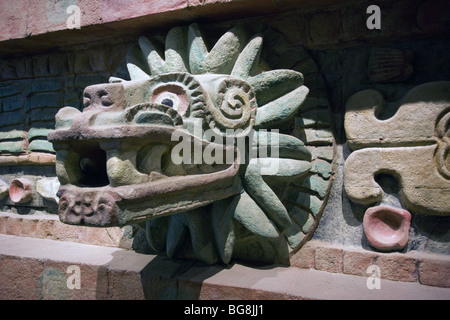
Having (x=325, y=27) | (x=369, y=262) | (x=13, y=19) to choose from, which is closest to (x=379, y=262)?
(x=369, y=262)

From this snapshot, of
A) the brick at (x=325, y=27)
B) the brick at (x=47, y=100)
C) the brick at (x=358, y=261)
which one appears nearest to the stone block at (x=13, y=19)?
the brick at (x=47, y=100)

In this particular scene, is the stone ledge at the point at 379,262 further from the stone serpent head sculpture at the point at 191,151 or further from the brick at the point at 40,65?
the brick at the point at 40,65

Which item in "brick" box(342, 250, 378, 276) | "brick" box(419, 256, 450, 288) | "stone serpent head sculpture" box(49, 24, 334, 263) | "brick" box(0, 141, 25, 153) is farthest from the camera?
"brick" box(0, 141, 25, 153)

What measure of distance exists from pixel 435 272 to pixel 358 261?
303 mm

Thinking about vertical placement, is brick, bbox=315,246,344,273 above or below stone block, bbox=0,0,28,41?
below

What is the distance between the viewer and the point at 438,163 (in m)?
1.35

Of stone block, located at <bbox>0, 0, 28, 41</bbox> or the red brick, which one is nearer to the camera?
the red brick

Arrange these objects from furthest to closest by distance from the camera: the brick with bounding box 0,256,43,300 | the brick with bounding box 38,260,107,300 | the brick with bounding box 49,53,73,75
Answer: the brick with bounding box 49,53,73,75
the brick with bounding box 0,256,43,300
the brick with bounding box 38,260,107,300

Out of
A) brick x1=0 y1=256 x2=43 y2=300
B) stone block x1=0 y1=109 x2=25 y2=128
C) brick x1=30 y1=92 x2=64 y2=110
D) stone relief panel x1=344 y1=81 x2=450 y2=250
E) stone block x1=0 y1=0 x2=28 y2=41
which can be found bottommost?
brick x1=0 y1=256 x2=43 y2=300

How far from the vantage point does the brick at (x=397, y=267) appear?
138 cm

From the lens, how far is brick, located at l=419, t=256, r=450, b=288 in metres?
1.33

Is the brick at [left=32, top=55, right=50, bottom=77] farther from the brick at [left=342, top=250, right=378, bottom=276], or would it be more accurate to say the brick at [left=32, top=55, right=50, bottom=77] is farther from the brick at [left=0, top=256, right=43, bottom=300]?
the brick at [left=342, top=250, right=378, bottom=276]

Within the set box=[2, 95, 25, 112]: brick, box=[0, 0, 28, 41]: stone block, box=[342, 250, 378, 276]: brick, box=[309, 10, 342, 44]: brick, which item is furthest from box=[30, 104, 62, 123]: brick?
box=[342, 250, 378, 276]: brick
